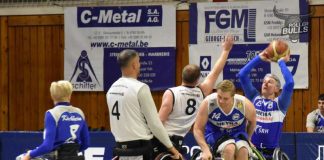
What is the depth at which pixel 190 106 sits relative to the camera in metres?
7.96

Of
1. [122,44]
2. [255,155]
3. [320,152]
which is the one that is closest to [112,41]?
[122,44]

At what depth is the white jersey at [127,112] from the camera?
271 inches

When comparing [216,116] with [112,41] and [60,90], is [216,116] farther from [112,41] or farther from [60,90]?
[112,41]

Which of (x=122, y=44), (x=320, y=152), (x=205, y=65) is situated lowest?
(x=320, y=152)

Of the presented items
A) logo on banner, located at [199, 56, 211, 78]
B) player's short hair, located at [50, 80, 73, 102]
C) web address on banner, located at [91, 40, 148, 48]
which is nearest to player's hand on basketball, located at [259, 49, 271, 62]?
player's short hair, located at [50, 80, 73, 102]

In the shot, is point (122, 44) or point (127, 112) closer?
point (127, 112)

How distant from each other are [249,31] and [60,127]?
7.02 metres

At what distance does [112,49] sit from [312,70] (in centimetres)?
422

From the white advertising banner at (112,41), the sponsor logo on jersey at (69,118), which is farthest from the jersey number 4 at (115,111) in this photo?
the white advertising banner at (112,41)

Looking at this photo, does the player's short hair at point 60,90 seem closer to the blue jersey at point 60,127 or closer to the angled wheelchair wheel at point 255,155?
the blue jersey at point 60,127

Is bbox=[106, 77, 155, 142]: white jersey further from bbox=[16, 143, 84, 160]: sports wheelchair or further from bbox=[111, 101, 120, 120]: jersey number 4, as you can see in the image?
bbox=[16, 143, 84, 160]: sports wheelchair

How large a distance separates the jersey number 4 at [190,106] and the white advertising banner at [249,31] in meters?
5.58

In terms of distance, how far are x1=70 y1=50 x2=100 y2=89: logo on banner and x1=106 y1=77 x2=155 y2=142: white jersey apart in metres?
7.56

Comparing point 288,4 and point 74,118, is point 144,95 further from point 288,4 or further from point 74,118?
point 288,4
